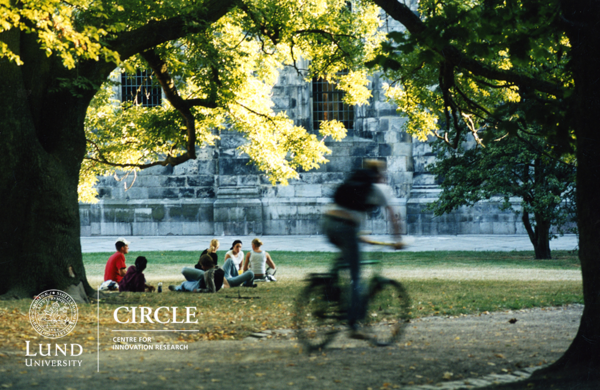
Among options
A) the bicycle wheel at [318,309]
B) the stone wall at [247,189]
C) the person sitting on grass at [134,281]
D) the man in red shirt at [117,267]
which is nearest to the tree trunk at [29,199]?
the person sitting on grass at [134,281]

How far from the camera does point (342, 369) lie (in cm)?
585

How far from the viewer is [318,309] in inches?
267

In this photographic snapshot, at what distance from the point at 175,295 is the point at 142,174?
16.2 metres

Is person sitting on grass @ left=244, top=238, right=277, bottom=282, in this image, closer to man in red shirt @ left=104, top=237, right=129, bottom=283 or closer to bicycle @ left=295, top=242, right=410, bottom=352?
man in red shirt @ left=104, top=237, right=129, bottom=283

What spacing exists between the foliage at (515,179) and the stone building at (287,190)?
19.6ft

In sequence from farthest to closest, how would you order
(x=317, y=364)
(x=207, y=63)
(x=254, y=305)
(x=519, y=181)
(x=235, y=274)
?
(x=519, y=181) → (x=235, y=274) → (x=207, y=63) → (x=254, y=305) → (x=317, y=364)

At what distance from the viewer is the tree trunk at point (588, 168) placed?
5383 mm

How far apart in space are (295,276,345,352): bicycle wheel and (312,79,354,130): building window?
2017 cm

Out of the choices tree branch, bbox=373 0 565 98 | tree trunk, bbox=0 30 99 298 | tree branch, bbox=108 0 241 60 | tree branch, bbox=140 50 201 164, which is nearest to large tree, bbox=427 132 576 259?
tree branch, bbox=140 50 201 164

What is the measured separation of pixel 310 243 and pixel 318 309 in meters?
16.5

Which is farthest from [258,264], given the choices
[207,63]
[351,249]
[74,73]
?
[351,249]

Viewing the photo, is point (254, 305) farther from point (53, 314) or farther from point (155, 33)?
point (155, 33)

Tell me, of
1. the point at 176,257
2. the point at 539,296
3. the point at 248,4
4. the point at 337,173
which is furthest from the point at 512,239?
the point at 248,4

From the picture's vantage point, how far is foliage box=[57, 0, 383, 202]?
12914mm
